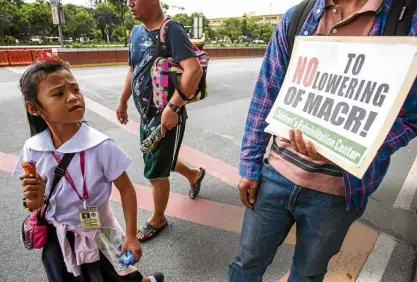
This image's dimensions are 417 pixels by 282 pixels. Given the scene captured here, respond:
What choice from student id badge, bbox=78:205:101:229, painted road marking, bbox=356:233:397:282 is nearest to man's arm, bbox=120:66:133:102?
student id badge, bbox=78:205:101:229

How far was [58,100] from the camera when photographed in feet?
4.12

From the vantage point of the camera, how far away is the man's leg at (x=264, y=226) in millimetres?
1276

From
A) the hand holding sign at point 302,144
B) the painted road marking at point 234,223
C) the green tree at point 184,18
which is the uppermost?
the green tree at point 184,18

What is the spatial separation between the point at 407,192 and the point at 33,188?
11.3 feet

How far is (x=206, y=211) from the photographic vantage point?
278cm

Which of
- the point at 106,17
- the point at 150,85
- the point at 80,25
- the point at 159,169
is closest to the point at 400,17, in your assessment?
the point at 150,85

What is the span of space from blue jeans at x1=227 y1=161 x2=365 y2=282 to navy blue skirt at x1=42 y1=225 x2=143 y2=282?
62cm

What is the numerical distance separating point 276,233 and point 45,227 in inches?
40.2

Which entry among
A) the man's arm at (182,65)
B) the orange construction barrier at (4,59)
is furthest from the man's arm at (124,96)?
the orange construction barrier at (4,59)

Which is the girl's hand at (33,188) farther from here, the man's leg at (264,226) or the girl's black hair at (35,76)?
the man's leg at (264,226)

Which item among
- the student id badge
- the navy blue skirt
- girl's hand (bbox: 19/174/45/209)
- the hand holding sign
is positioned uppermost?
the hand holding sign

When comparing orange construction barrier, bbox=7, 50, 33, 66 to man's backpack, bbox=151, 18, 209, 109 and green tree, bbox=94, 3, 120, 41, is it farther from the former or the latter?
green tree, bbox=94, 3, 120, 41

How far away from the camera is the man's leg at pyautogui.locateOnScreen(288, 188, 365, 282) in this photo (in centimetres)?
119

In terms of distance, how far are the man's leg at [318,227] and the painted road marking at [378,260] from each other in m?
0.93
